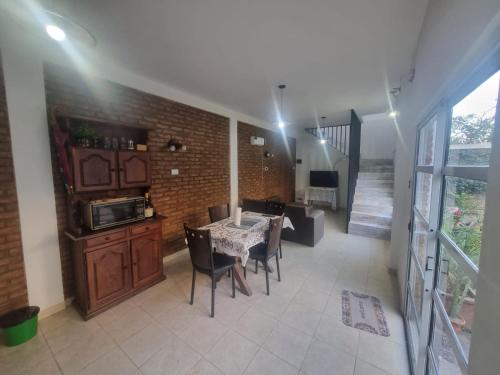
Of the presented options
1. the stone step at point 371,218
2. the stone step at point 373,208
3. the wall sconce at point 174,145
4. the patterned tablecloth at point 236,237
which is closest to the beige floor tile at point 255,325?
the patterned tablecloth at point 236,237

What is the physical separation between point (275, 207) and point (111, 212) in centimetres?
237

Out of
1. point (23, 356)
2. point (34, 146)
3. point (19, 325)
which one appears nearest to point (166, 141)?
point (34, 146)

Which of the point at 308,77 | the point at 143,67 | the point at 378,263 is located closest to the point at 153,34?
the point at 143,67

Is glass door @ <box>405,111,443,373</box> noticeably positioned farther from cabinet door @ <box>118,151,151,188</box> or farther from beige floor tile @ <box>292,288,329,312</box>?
cabinet door @ <box>118,151,151,188</box>

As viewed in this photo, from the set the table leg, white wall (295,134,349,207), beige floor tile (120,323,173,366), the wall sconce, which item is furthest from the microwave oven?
white wall (295,134,349,207)

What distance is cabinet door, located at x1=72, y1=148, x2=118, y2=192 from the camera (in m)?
2.08

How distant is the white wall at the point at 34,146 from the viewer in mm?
1864

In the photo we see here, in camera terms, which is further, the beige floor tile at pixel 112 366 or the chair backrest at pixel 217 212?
the chair backrest at pixel 217 212

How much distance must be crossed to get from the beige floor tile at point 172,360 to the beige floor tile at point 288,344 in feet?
2.10

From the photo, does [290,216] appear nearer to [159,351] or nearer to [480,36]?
[159,351]

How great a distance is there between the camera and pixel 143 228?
2.49 metres

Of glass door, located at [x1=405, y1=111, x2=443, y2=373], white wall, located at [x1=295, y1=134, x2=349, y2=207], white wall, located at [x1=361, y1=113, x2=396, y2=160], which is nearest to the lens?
glass door, located at [x1=405, y1=111, x2=443, y2=373]

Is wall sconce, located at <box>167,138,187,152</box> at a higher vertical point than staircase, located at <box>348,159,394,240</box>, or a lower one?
higher

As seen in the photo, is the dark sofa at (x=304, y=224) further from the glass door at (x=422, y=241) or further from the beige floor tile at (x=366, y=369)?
the beige floor tile at (x=366, y=369)
